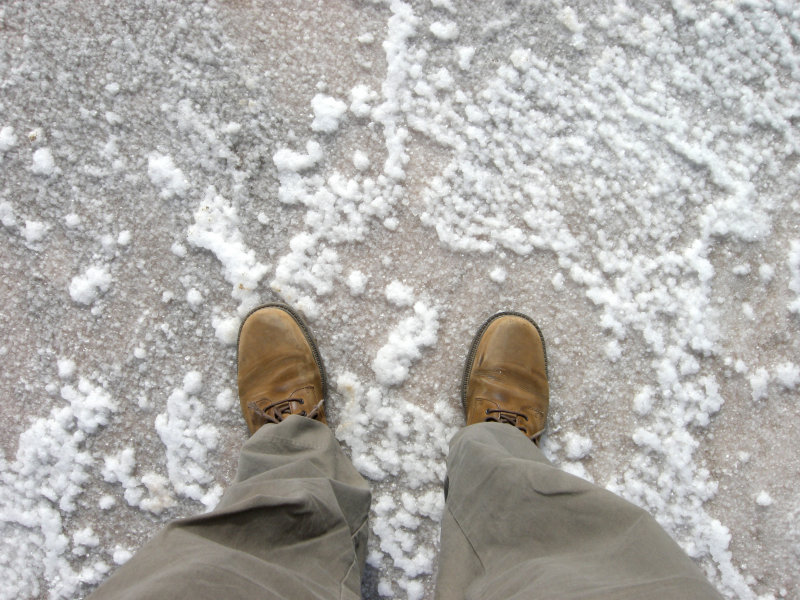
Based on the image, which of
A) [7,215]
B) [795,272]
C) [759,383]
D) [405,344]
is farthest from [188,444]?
[795,272]

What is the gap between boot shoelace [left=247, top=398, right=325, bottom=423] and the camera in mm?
1020

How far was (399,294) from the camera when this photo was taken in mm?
1051

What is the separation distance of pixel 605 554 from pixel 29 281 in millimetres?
1125

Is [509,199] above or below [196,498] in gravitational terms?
above

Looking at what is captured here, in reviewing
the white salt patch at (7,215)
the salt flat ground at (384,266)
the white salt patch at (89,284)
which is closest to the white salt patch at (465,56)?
the salt flat ground at (384,266)

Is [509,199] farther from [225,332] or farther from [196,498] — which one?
[196,498]

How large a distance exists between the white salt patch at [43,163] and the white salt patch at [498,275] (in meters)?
0.89

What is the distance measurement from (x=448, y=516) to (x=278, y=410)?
15.3 inches

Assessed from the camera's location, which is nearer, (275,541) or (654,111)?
(275,541)

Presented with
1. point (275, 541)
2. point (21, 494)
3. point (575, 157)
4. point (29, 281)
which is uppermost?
point (575, 157)

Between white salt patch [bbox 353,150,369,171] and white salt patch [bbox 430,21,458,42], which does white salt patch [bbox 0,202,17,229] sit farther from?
white salt patch [bbox 430,21,458,42]

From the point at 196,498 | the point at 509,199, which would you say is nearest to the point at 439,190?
the point at 509,199

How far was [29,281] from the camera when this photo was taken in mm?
1055

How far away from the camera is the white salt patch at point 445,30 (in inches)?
41.7
